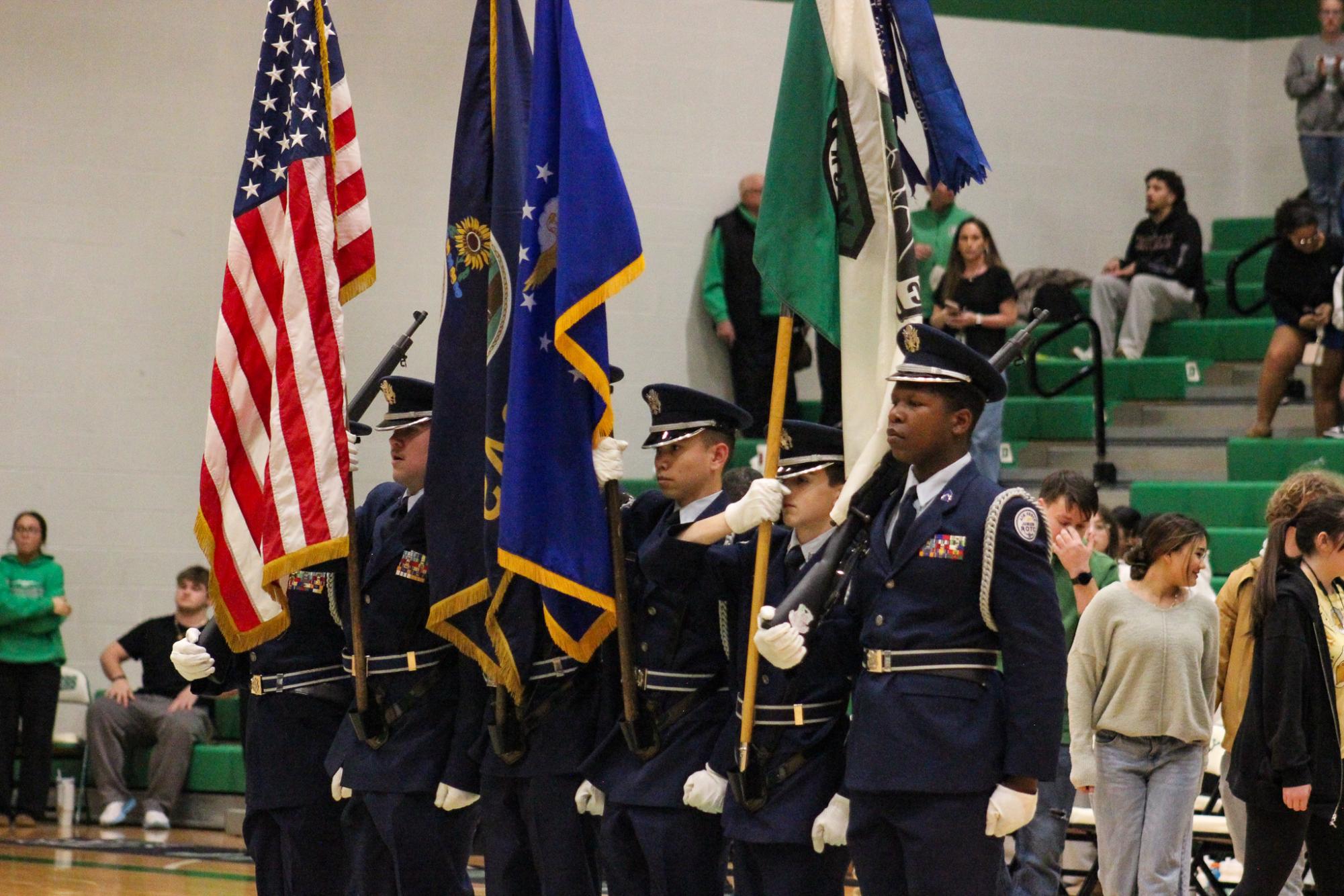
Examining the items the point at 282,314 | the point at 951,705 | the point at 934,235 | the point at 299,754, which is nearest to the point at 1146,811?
the point at 951,705

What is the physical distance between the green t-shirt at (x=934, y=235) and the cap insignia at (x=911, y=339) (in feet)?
19.5

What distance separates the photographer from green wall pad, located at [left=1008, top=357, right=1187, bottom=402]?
10188 millimetres

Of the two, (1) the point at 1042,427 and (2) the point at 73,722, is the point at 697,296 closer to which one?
(1) the point at 1042,427

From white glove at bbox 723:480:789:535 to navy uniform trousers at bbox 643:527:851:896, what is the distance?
7.0 inches

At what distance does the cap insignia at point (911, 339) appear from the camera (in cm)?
392

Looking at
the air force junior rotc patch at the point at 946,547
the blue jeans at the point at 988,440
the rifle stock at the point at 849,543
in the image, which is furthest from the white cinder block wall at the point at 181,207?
the air force junior rotc patch at the point at 946,547

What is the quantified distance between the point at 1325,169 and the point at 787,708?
25.2 feet

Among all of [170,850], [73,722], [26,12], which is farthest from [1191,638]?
[26,12]

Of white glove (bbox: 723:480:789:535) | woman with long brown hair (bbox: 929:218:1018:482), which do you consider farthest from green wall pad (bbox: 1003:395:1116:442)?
white glove (bbox: 723:480:789:535)

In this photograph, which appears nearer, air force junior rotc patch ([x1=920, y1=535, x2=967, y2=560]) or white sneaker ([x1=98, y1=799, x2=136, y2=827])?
air force junior rotc patch ([x1=920, y1=535, x2=967, y2=560])

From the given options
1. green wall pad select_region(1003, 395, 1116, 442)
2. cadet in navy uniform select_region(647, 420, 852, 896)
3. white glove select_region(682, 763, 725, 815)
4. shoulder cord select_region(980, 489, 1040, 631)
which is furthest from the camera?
green wall pad select_region(1003, 395, 1116, 442)

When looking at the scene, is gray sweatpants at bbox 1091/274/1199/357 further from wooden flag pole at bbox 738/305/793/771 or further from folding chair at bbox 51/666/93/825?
wooden flag pole at bbox 738/305/793/771

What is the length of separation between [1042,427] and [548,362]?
5.93 metres

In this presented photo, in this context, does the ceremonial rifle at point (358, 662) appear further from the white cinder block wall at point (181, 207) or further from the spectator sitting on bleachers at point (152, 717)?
the white cinder block wall at point (181, 207)
